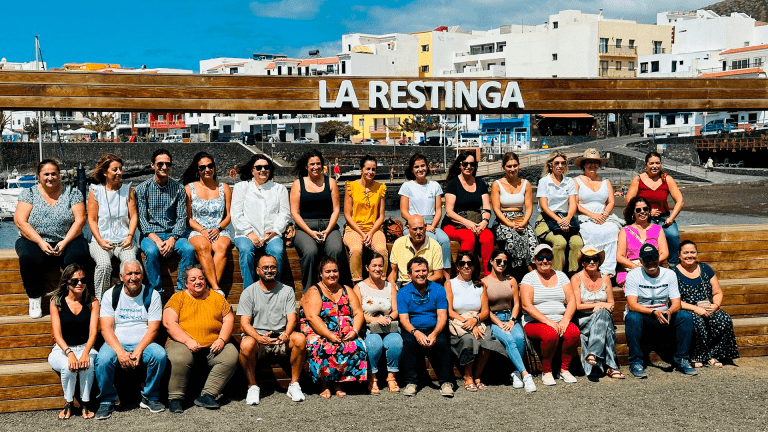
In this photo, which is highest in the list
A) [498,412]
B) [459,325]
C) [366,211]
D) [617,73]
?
[617,73]

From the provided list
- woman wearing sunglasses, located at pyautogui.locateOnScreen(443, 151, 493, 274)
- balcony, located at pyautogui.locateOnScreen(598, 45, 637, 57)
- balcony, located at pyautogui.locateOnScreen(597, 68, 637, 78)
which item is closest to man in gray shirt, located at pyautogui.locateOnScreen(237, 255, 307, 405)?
woman wearing sunglasses, located at pyautogui.locateOnScreen(443, 151, 493, 274)

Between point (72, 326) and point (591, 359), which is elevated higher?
point (72, 326)

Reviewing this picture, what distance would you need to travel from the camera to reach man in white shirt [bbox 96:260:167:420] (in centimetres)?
616

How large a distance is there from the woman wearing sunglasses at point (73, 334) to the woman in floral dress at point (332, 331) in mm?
1764

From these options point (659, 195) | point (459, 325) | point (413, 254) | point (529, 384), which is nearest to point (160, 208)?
point (413, 254)

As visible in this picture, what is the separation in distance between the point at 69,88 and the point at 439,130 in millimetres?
64657

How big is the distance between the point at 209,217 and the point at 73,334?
1.72 metres

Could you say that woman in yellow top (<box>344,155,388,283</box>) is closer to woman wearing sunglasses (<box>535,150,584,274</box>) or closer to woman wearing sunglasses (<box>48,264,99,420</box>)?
woman wearing sunglasses (<box>535,150,584,274</box>)

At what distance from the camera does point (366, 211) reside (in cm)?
782

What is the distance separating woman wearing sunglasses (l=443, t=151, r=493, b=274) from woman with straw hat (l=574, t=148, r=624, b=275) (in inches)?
40.0

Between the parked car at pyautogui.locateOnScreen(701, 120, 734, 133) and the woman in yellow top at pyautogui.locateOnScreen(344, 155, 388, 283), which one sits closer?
the woman in yellow top at pyautogui.locateOnScreen(344, 155, 388, 283)

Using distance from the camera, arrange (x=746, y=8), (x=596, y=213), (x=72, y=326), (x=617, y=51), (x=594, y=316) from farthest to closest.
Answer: (x=746, y=8), (x=617, y=51), (x=596, y=213), (x=594, y=316), (x=72, y=326)

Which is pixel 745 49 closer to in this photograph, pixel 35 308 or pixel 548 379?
pixel 548 379

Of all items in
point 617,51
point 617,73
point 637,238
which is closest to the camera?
point 637,238
